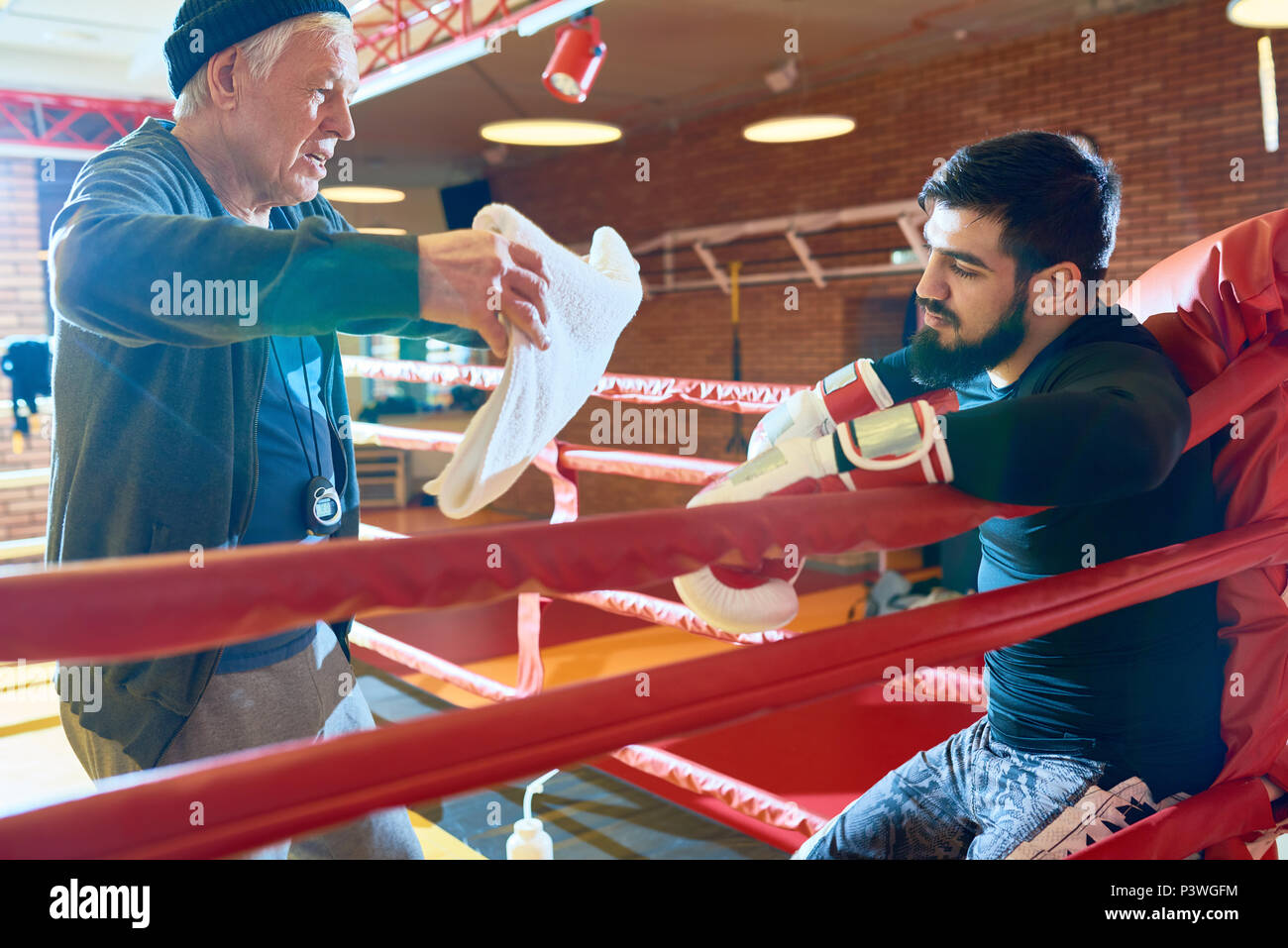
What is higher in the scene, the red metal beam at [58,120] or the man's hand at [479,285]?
the red metal beam at [58,120]

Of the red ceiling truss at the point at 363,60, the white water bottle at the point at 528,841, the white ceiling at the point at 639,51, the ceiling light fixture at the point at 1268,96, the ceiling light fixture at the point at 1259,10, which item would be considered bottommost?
the white water bottle at the point at 528,841

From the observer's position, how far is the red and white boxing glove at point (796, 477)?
82 cm

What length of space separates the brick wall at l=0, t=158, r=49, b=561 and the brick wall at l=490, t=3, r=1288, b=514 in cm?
480

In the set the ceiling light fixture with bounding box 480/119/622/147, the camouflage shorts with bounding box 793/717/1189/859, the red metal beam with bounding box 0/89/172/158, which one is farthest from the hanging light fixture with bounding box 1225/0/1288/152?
the red metal beam with bounding box 0/89/172/158

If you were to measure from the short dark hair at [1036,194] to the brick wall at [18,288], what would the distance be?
26.6 feet

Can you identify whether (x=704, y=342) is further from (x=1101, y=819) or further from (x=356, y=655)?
(x=1101, y=819)

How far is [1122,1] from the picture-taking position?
542 cm

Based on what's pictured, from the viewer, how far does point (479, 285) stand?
0.69 m

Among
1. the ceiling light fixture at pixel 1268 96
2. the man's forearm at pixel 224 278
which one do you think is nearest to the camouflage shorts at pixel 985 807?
the man's forearm at pixel 224 278

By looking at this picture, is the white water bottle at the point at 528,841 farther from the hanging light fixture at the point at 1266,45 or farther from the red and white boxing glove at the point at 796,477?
the hanging light fixture at the point at 1266,45

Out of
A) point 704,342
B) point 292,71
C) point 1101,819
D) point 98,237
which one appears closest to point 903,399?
point 1101,819

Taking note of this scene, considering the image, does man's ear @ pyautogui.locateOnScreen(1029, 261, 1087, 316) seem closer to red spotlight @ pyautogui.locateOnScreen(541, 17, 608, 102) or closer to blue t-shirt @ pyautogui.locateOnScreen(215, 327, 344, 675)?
blue t-shirt @ pyautogui.locateOnScreen(215, 327, 344, 675)

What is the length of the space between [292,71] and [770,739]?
299 cm

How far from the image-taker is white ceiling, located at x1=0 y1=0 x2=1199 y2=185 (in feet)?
18.7
